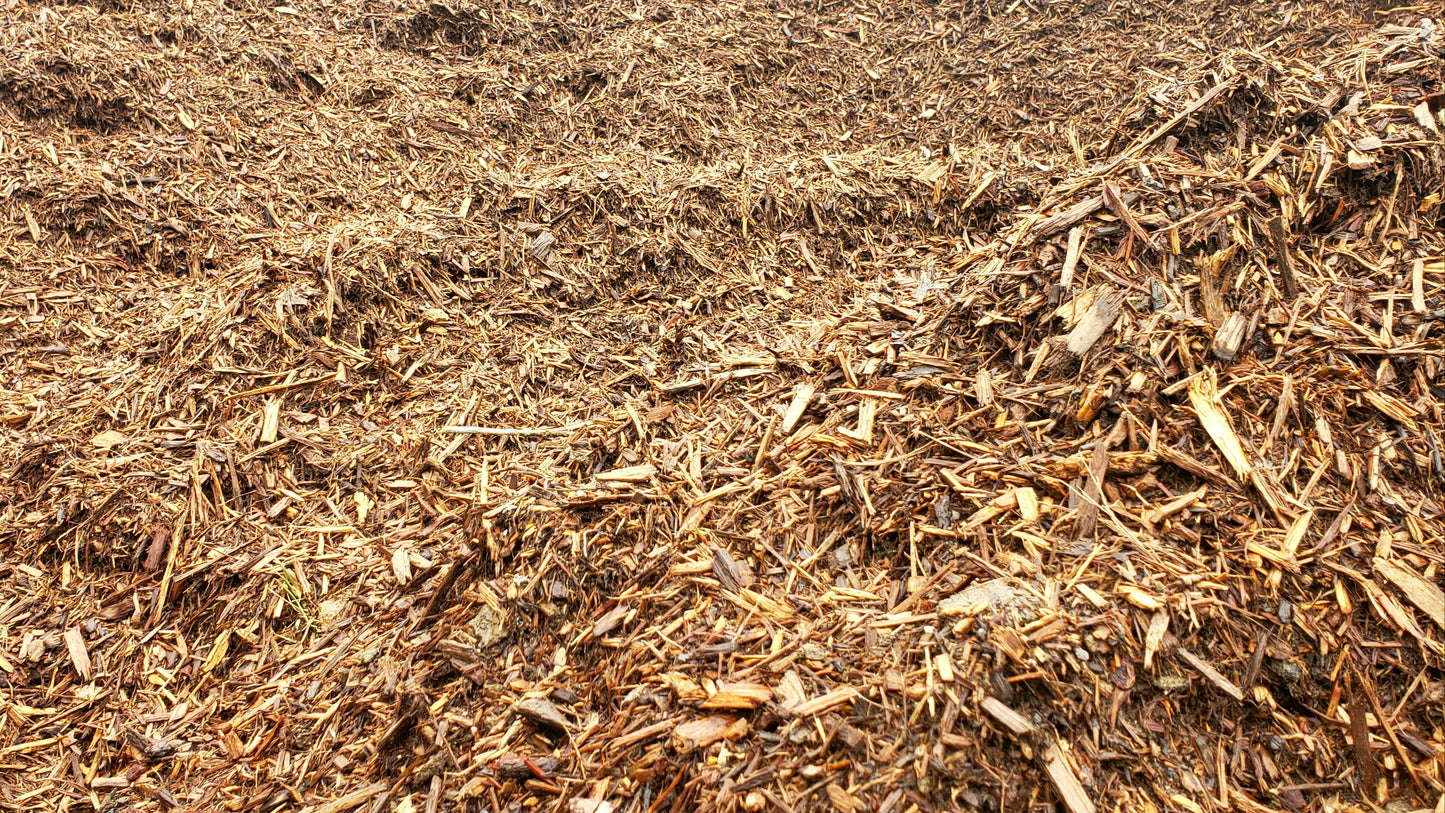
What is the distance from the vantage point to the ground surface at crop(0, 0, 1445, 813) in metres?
2.01

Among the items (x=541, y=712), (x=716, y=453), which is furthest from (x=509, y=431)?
(x=541, y=712)

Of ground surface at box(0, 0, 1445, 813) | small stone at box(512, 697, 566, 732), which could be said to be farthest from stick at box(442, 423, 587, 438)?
small stone at box(512, 697, 566, 732)

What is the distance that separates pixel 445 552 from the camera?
297 centimetres

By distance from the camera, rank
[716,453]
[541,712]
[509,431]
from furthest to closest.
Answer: [509,431], [716,453], [541,712]

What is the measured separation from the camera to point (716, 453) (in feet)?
9.73

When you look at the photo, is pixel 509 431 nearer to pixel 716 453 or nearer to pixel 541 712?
pixel 716 453

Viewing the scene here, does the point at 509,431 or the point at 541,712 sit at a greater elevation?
the point at 541,712

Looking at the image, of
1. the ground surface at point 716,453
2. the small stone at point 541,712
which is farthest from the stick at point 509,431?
the small stone at point 541,712

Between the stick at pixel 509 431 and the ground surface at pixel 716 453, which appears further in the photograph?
the stick at pixel 509 431

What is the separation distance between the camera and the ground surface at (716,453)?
201 centimetres

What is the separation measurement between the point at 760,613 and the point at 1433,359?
7.60 feet

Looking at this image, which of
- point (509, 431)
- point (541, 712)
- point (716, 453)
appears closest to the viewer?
point (541, 712)

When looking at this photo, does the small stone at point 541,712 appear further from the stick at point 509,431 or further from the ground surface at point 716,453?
the stick at point 509,431

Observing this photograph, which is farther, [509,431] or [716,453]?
[509,431]
